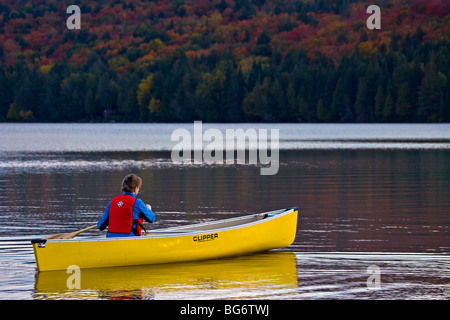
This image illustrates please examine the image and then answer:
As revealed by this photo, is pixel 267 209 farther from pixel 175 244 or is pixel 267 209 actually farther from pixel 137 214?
pixel 137 214

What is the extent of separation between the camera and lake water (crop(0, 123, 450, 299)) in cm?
1373

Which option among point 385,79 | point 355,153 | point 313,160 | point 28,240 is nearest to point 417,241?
point 28,240

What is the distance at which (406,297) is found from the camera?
12.8 meters

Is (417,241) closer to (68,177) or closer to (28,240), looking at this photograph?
(28,240)

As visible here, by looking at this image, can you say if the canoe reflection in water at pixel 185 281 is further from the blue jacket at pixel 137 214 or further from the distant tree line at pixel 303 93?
the distant tree line at pixel 303 93

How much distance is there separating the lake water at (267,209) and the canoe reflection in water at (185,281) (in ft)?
0.06

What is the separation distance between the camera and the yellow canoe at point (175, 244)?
15078 millimetres

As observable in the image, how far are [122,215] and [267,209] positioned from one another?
9.69 m

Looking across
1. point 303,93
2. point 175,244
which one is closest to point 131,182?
point 175,244

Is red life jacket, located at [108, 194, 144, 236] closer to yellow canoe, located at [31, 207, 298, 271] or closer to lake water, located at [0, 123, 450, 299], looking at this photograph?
yellow canoe, located at [31, 207, 298, 271]

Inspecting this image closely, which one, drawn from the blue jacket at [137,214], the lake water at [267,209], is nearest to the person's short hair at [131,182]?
the blue jacket at [137,214]

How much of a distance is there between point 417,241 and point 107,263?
6.80m

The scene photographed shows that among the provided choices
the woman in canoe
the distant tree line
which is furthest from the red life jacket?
the distant tree line

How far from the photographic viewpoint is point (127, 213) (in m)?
15.1
